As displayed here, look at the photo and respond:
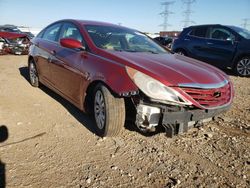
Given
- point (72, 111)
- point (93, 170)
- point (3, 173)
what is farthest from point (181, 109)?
point (72, 111)

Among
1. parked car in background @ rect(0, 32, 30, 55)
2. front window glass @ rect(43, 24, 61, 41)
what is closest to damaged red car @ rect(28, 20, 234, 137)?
front window glass @ rect(43, 24, 61, 41)

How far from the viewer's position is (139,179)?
290 centimetres

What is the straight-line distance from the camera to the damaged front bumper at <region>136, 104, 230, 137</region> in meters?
3.12

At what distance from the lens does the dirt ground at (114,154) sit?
287 centimetres

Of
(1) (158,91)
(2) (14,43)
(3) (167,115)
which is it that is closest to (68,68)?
(1) (158,91)

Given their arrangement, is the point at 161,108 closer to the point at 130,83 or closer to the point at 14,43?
the point at 130,83

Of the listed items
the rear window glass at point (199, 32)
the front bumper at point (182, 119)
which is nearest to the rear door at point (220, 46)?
the rear window glass at point (199, 32)

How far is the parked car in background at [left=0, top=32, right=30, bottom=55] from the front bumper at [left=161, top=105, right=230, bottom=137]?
11766 mm

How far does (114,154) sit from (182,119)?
915 mm

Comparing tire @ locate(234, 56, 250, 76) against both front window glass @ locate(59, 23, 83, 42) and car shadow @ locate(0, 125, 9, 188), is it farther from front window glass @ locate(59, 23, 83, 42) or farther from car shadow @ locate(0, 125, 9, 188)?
car shadow @ locate(0, 125, 9, 188)

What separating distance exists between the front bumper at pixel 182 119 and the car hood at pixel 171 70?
33cm

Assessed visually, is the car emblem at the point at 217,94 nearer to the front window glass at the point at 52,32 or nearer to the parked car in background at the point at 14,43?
the front window glass at the point at 52,32

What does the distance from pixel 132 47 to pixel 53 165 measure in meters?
2.20

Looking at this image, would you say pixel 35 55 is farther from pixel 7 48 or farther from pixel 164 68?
pixel 7 48
